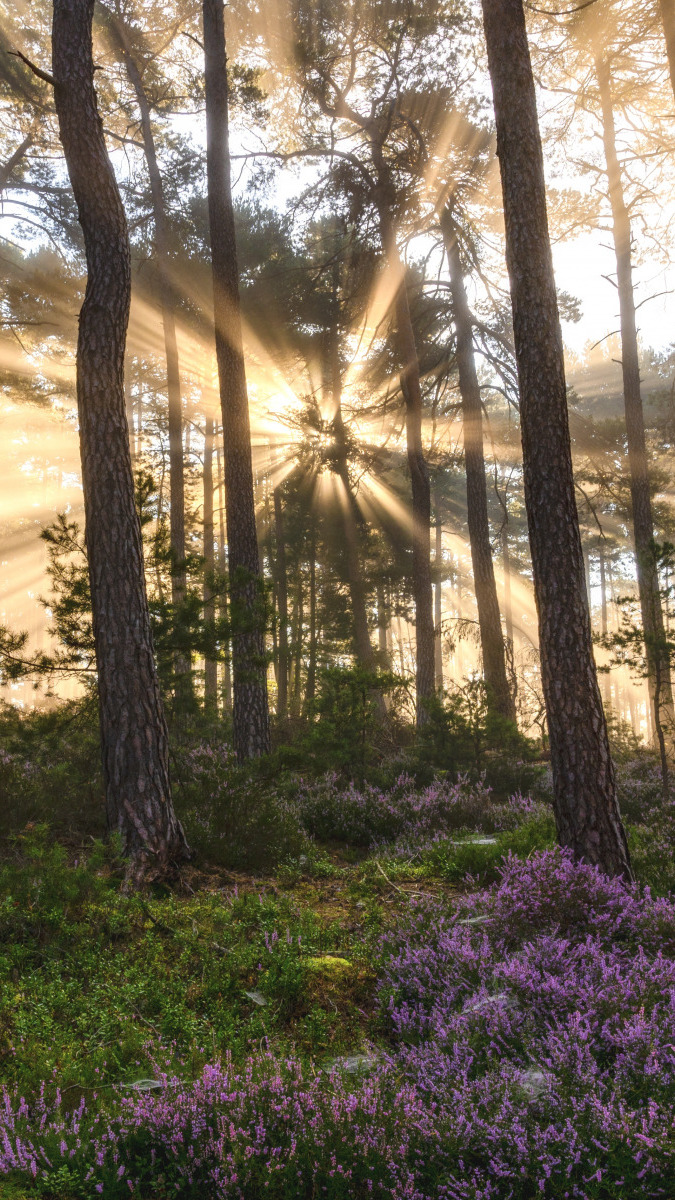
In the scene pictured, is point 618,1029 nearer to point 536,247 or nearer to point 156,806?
point 156,806

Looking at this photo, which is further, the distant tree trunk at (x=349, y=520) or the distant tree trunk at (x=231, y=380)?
the distant tree trunk at (x=349, y=520)

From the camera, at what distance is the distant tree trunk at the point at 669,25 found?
11.8m

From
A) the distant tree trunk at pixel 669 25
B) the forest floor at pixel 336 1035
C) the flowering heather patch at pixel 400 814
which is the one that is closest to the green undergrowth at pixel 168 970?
the forest floor at pixel 336 1035

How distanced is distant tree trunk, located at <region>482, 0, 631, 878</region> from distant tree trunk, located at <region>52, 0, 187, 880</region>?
3.08m

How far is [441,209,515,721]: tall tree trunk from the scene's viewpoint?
14.6 m

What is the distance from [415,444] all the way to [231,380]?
556cm

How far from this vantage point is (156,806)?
567 centimetres

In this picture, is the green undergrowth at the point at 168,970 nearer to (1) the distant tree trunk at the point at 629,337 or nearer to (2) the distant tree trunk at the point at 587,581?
(2) the distant tree trunk at the point at 587,581

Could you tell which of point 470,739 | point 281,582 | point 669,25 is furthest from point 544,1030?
point 281,582

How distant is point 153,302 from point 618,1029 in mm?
19983

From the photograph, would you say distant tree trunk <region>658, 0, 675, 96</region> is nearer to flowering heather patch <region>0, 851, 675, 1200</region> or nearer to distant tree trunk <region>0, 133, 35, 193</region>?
distant tree trunk <region>0, 133, 35, 193</region>

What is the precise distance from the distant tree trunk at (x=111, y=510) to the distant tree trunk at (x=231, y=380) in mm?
3252

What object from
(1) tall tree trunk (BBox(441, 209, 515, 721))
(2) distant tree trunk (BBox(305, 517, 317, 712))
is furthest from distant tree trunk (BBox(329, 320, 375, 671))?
(1) tall tree trunk (BBox(441, 209, 515, 721))

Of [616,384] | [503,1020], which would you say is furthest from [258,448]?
[616,384]
